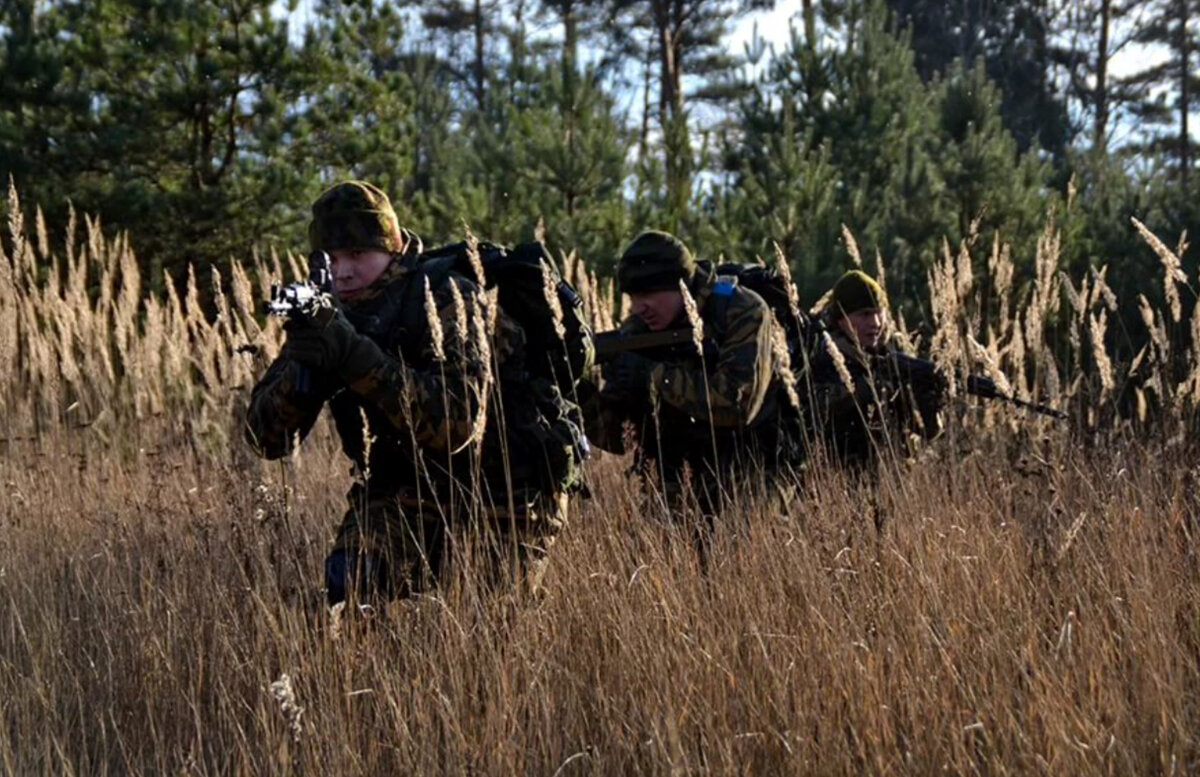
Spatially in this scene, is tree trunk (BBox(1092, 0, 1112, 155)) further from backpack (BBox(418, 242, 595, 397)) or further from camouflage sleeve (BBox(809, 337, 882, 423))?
backpack (BBox(418, 242, 595, 397))

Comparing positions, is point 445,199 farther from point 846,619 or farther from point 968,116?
point 846,619

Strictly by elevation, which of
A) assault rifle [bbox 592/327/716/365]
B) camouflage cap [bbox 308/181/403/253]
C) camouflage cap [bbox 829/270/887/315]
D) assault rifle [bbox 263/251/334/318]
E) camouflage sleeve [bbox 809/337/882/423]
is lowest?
camouflage sleeve [bbox 809/337/882/423]

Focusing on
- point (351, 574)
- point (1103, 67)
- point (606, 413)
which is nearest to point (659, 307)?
point (606, 413)

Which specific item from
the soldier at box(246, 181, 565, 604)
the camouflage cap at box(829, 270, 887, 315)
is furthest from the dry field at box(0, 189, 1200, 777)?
the camouflage cap at box(829, 270, 887, 315)

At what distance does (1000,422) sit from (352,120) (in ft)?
25.9

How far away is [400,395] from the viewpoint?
3271mm

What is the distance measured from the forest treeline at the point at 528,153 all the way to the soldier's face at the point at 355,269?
6543 millimetres

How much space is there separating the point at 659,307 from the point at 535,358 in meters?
0.87

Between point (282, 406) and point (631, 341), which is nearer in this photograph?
point (282, 406)

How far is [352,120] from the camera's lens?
465 inches

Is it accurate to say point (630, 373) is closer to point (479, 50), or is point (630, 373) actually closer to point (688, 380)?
point (688, 380)

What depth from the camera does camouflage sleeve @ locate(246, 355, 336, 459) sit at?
11.3ft

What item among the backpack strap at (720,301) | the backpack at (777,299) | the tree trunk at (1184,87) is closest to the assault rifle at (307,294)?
the backpack strap at (720,301)

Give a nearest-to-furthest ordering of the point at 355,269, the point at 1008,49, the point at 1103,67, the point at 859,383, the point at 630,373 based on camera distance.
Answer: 1. the point at 355,269
2. the point at 630,373
3. the point at 859,383
4. the point at 1103,67
5. the point at 1008,49
